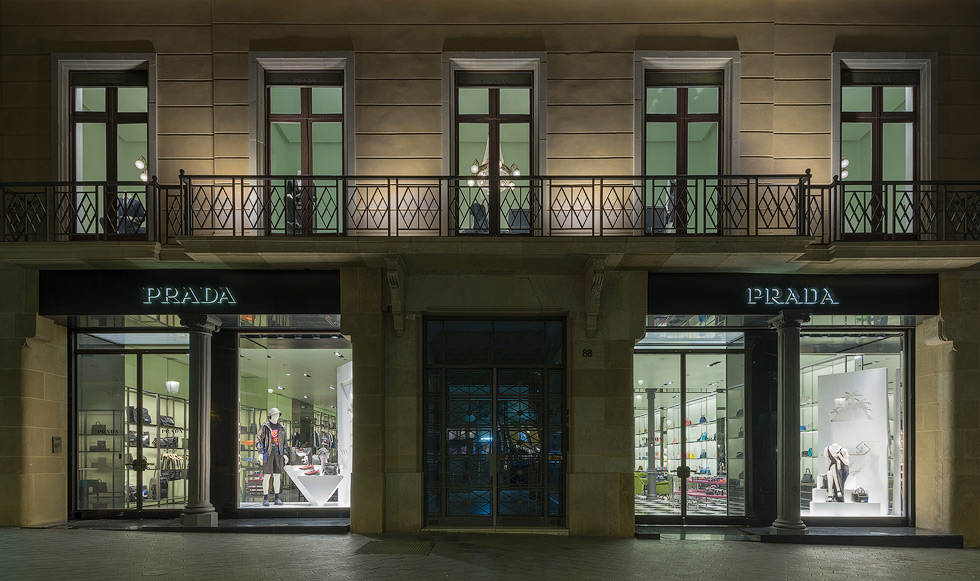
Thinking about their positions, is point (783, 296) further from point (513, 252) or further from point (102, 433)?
point (102, 433)

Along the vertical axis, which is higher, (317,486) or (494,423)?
(494,423)

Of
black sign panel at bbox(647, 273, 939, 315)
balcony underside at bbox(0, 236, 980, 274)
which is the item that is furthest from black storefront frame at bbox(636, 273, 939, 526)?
balcony underside at bbox(0, 236, 980, 274)

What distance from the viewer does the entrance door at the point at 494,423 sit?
13.8 m

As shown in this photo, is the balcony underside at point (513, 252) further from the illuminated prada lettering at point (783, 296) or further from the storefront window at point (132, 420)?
the storefront window at point (132, 420)

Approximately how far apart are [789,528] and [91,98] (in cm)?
1315

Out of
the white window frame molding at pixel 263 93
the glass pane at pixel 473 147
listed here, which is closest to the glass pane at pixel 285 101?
the white window frame molding at pixel 263 93

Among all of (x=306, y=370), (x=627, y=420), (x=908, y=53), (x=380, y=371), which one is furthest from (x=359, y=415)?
(x=908, y=53)

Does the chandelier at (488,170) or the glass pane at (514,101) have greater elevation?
the glass pane at (514,101)

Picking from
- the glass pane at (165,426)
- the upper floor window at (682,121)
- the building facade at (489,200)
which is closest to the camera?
the building facade at (489,200)

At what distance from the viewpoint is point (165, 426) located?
49.6ft

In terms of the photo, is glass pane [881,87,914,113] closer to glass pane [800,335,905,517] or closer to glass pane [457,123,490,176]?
glass pane [800,335,905,517]

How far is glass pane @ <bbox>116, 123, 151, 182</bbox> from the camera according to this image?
13898 millimetres

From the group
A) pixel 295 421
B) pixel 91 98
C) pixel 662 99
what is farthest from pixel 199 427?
pixel 662 99

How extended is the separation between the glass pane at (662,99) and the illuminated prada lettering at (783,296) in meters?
3.20
